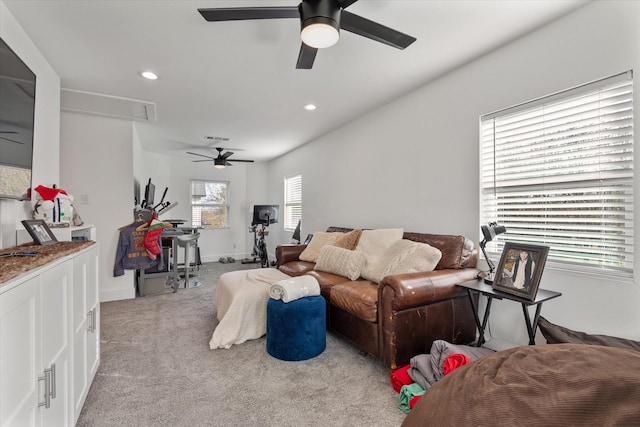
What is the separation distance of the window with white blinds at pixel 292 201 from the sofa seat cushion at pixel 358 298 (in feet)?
11.1

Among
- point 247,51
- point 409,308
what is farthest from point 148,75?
point 409,308

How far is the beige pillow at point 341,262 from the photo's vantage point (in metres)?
2.95

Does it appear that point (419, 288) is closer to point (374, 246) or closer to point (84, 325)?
point (374, 246)

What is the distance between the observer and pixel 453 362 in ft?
5.67

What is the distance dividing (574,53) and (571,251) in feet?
4.42

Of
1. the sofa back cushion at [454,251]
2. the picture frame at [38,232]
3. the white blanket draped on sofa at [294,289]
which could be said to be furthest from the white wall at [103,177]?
the sofa back cushion at [454,251]

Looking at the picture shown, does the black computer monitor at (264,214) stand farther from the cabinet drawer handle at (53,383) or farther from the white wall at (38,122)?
the cabinet drawer handle at (53,383)

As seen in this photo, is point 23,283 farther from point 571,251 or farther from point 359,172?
point 359,172

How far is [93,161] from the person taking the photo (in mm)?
3859

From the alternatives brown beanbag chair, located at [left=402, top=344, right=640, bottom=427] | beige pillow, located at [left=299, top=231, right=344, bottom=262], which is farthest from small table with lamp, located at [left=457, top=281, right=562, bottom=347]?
beige pillow, located at [left=299, top=231, right=344, bottom=262]

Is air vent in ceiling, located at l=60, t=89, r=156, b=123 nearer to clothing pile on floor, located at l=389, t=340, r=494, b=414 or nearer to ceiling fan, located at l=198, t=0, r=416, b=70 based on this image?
ceiling fan, located at l=198, t=0, r=416, b=70

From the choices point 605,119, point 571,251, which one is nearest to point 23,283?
point 571,251

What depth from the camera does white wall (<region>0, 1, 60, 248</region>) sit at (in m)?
1.85

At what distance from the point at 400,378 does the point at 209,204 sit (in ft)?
20.2
